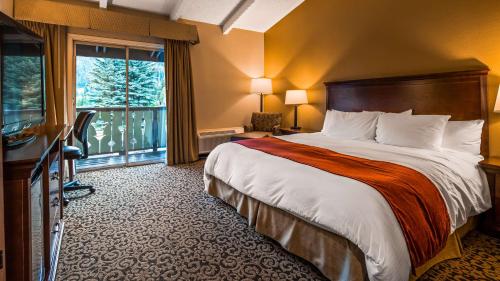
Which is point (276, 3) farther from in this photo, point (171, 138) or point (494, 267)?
point (494, 267)

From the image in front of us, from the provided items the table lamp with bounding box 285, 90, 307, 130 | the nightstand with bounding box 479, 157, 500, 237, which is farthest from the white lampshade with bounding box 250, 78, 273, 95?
the nightstand with bounding box 479, 157, 500, 237

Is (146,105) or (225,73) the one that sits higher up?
(225,73)

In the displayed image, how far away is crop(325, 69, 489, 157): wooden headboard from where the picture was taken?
2691mm

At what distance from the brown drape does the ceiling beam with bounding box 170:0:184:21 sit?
39cm

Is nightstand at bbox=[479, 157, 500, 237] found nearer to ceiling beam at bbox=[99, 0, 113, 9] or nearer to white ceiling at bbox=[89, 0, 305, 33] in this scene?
white ceiling at bbox=[89, 0, 305, 33]

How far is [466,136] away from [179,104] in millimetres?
3980

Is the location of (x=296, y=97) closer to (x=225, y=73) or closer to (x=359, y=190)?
(x=225, y=73)

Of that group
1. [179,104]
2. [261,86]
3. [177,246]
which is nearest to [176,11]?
[179,104]

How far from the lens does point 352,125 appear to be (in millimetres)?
3455

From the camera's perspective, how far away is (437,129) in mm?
2682

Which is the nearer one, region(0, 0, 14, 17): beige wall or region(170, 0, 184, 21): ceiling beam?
region(0, 0, 14, 17): beige wall

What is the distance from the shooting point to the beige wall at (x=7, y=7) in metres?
3.08

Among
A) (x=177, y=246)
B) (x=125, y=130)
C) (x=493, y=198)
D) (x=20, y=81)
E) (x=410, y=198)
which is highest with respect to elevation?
(x=20, y=81)

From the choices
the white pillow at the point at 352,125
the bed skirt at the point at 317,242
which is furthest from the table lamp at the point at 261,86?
the bed skirt at the point at 317,242
